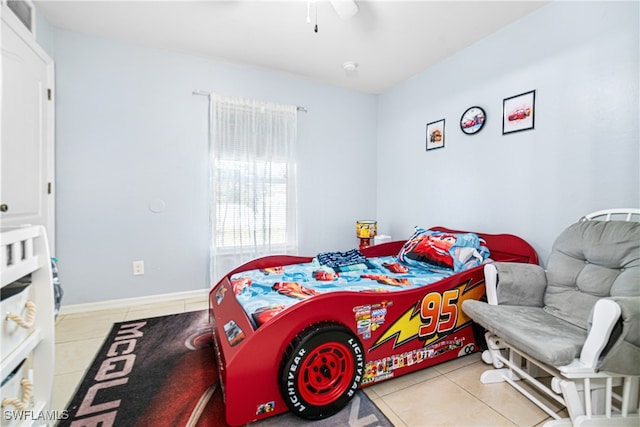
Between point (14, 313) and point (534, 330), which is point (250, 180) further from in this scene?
point (534, 330)

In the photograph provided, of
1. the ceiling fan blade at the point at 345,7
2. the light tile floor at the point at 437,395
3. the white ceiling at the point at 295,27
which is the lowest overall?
the light tile floor at the point at 437,395

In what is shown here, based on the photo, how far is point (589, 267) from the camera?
5.17ft

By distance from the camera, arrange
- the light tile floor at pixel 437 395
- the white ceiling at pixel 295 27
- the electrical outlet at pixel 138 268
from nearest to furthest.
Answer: the light tile floor at pixel 437 395, the white ceiling at pixel 295 27, the electrical outlet at pixel 138 268

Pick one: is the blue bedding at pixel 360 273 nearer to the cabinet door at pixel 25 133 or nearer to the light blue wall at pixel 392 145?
the light blue wall at pixel 392 145

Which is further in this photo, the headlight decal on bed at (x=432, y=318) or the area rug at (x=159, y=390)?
the headlight decal on bed at (x=432, y=318)

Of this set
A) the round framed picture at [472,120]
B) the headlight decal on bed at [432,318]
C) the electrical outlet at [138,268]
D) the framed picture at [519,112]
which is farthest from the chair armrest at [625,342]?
the electrical outlet at [138,268]

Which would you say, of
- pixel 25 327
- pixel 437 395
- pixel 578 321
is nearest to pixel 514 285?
pixel 578 321

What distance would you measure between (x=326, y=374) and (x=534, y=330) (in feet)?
3.38

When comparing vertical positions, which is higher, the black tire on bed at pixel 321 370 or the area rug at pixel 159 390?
the black tire on bed at pixel 321 370

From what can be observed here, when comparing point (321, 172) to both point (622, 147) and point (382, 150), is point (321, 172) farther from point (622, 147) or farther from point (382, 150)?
point (622, 147)

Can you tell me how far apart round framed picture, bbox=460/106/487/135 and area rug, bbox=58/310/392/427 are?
232 centimetres

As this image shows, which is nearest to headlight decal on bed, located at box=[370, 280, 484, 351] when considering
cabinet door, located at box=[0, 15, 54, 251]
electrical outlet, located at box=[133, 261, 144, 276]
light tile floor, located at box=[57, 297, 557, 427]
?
light tile floor, located at box=[57, 297, 557, 427]

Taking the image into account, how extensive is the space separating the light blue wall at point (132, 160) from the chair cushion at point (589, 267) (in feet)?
9.20

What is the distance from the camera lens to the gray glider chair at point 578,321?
Result: 118cm
